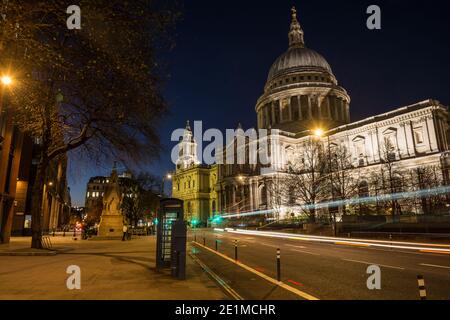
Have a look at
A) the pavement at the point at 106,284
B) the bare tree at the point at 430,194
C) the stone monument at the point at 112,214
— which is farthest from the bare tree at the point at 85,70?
the bare tree at the point at 430,194

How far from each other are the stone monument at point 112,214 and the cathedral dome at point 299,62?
80.8m

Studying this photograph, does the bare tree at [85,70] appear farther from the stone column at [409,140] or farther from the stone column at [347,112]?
the stone column at [347,112]

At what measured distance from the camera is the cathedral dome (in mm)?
101825

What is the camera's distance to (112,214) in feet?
111

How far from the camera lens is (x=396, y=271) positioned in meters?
11.7

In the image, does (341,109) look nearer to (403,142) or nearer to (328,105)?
(328,105)

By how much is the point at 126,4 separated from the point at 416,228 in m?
29.7

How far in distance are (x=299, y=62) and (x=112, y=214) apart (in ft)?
285

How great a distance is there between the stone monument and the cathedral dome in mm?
80843

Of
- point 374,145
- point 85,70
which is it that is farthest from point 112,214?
point 374,145

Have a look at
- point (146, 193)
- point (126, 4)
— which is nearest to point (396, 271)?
point (126, 4)

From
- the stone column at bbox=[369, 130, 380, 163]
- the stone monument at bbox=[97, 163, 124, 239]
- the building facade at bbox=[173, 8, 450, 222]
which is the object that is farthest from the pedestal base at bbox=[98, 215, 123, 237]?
the stone column at bbox=[369, 130, 380, 163]

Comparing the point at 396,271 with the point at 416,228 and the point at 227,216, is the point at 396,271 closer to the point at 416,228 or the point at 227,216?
the point at 416,228
